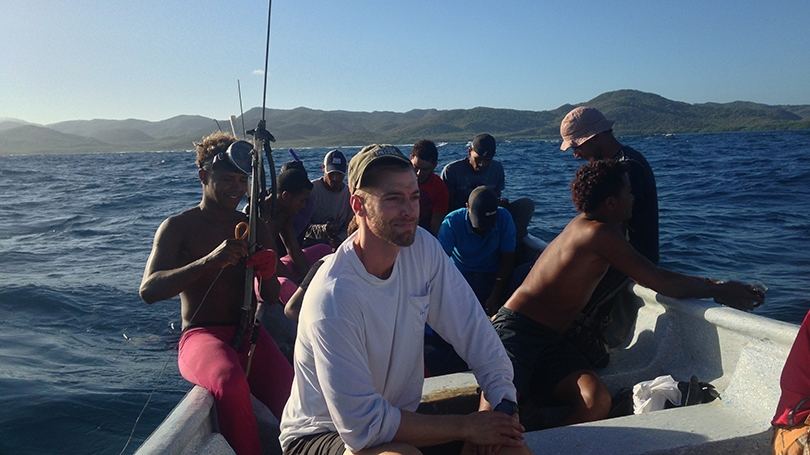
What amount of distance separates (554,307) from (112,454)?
3.44 meters

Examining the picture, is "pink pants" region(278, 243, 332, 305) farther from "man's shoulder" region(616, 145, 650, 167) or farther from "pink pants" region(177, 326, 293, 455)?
"man's shoulder" region(616, 145, 650, 167)

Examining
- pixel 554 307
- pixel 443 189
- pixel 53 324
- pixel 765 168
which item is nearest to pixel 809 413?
pixel 554 307

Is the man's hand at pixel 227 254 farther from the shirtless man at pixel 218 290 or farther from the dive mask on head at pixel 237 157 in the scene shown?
the dive mask on head at pixel 237 157

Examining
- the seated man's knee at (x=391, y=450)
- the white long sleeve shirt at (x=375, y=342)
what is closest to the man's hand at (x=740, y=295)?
the white long sleeve shirt at (x=375, y=342)

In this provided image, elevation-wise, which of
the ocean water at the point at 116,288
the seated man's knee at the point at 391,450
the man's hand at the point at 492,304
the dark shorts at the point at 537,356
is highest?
the seated man's knee at the point at 391,450

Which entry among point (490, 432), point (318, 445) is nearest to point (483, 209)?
point (490, 432)

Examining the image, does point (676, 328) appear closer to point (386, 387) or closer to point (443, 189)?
point (386, 387)

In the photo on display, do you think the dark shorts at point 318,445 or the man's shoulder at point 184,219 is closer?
the dark shorts at point 318,445

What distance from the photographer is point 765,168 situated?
24.7 m

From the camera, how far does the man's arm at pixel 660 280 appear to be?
325 centimetres

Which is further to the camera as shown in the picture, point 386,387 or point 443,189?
point 443,189

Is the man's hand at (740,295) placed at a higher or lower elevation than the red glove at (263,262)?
lower

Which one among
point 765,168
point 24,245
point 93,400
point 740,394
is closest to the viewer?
point 740,394

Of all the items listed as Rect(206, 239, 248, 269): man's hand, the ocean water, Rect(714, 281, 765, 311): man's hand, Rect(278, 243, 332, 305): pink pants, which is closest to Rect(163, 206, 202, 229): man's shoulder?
Rect(206, 239, 248, 269): man's hand
